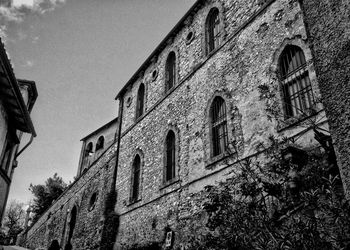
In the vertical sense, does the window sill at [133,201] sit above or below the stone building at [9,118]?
below

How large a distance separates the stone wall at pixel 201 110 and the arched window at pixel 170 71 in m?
0.26

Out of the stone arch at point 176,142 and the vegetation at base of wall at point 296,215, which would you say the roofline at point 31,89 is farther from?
the vegetation at base of wall at point 296,215

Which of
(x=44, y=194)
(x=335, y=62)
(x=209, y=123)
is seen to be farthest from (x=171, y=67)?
(x=44, y=194)

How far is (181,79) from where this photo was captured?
1115cm

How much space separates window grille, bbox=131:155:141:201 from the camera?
12.0 m

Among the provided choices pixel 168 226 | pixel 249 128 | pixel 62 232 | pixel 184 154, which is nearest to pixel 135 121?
pixel 184 154

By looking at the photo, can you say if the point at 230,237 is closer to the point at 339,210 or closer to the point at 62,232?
the point at 339,210

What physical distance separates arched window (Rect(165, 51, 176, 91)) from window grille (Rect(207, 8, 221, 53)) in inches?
87.9

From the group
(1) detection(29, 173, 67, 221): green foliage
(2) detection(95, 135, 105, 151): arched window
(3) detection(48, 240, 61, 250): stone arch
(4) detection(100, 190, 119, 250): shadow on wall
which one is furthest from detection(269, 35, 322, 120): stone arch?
(1) detection(29, 173, 67, 221): green foliage

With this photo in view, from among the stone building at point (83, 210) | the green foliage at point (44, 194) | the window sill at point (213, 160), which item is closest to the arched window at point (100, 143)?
the stone building at point (83, 210)

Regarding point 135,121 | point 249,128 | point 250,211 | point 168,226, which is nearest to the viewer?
point 250,211

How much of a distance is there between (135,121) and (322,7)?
11826mm

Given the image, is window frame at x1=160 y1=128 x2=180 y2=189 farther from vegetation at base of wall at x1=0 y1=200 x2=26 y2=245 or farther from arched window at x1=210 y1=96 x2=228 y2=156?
vegetation at base of wall at x1=0 y1=200 x2=26 y2=245

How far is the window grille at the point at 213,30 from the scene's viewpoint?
33.6ft
